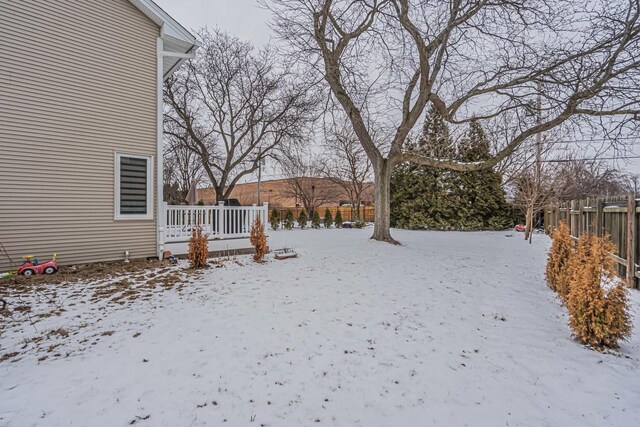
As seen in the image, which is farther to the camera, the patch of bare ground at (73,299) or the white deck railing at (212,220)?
the white deck railing at (212,220)

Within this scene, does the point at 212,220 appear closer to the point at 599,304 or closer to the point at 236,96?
the point at 599,304

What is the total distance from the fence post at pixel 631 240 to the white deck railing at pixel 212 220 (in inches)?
273

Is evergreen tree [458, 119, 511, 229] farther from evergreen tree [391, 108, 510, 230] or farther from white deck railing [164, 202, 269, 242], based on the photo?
white deck railing [164, 202, 269, 242]

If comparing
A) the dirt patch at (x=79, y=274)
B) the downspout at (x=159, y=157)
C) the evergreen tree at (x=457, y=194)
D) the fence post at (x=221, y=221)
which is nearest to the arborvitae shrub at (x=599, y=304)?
the dirt patch at (x=79, y=274)

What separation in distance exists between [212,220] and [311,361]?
6.27 metres

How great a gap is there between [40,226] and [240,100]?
1141 cm

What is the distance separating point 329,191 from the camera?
27.8m

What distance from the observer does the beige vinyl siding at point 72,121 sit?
5828 millimetres

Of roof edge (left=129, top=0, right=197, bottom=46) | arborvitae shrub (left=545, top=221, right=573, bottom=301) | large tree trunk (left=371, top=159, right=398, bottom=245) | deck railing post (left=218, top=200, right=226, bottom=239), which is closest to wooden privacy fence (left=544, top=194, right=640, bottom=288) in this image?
arborvitae shrub (left=545, top=221, right=573, bottom=301)

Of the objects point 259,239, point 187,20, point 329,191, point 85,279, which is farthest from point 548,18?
point 329,191

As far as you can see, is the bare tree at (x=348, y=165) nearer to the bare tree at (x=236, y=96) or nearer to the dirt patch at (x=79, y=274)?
the bare tree at (x=236, y=96)

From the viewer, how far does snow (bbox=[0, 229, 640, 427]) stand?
2.29 meters

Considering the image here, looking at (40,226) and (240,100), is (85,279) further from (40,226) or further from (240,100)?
(240,100)

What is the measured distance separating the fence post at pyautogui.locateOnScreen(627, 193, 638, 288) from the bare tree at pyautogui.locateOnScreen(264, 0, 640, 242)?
281 centimetres
